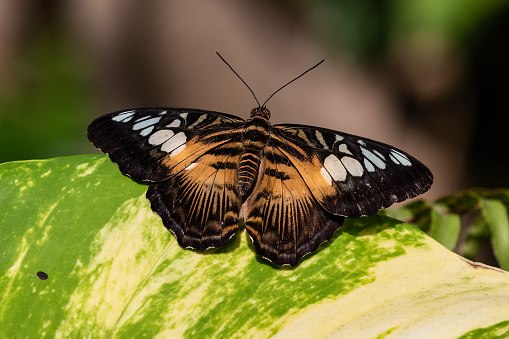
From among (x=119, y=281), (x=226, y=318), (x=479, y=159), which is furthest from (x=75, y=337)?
(x=479, y=159)

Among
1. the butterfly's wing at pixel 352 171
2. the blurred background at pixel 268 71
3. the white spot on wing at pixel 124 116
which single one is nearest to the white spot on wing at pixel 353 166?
the butterfly's wing at pixel 352 171

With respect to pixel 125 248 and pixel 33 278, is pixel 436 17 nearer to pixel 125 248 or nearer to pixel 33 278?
pixel 125 248

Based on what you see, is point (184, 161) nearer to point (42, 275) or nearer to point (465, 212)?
point (42, 275)

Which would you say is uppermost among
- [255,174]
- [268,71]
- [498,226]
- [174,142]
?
[268,71]

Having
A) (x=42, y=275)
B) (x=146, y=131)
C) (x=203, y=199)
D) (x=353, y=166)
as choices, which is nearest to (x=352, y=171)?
(x=353, y=166)

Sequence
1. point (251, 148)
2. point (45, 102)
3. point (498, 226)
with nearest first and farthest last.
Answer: point (251, 148), point (498, 226), point (45, 102)

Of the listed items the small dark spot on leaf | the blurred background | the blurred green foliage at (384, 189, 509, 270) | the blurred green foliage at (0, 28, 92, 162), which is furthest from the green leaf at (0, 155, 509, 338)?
the blurred background
